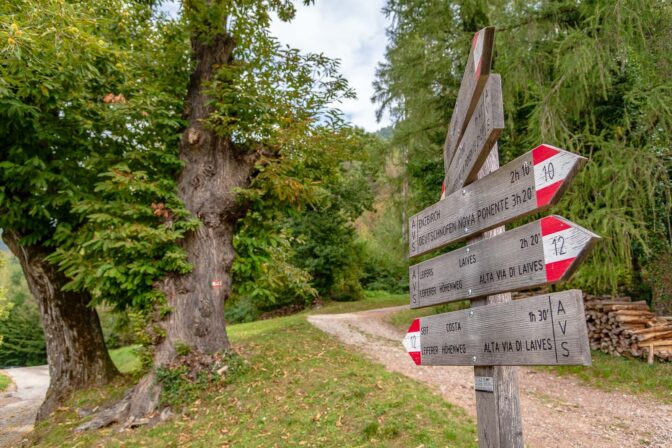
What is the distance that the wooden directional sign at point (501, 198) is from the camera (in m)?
1.63

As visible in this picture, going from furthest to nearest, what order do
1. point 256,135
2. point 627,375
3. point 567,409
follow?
point 256,135 → point 627,375 → point 567,409

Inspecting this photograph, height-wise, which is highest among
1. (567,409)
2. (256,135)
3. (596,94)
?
(596,94)

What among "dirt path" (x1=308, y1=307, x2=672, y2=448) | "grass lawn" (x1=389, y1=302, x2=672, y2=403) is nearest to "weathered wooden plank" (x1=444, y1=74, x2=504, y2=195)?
"dirt path" (x1=308, y1=307, x2=672, y2=448)

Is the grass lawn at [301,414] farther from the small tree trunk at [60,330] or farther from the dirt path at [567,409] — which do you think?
the dirt path at [567,409]

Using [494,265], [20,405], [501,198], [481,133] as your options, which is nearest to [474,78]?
[481,133]

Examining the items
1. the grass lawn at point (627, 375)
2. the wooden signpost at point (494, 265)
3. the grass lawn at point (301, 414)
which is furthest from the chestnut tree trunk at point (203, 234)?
the grass lawn at point (627, 375)

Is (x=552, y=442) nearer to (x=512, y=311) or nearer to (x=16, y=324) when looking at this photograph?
(x=512, y=311)

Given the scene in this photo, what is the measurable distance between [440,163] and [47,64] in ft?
27.5

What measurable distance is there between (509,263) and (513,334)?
317 millimetres

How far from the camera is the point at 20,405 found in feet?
41.2

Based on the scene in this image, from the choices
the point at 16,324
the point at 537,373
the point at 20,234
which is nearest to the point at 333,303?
the point at 537,373

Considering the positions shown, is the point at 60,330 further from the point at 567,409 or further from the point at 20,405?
the point at 567,409

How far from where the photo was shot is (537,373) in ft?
24.4

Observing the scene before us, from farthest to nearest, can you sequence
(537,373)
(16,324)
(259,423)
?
(16,324), (537,373), (259,423)
